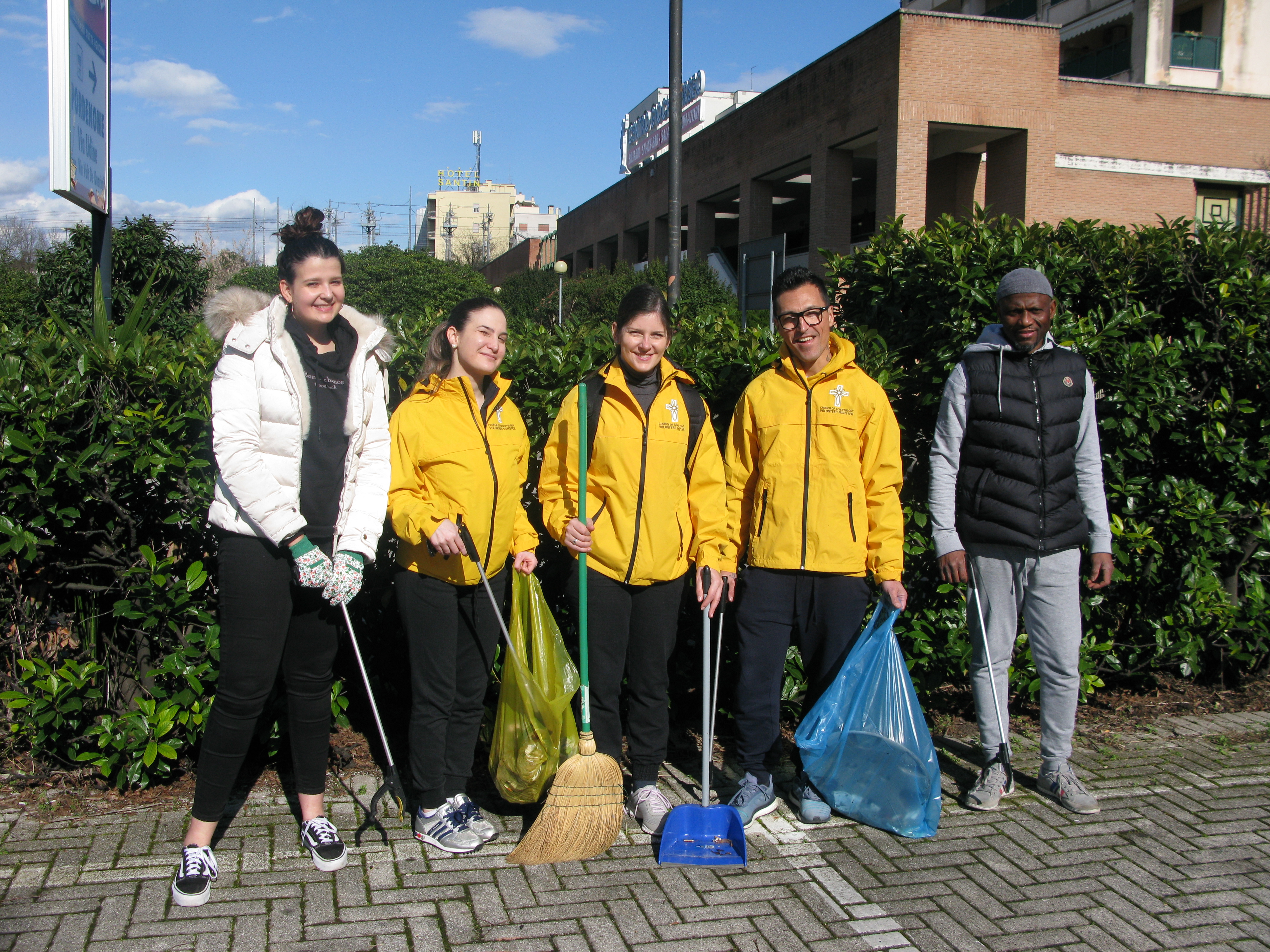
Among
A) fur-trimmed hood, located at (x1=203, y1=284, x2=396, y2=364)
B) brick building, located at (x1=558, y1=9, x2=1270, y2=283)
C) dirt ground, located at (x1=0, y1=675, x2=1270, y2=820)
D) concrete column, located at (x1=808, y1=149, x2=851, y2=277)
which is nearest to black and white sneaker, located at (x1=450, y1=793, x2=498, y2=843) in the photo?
dirt ground, located at (x1=0, y1=675, x2=1270, y2=820)

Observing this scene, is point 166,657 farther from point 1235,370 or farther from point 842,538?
point 1235,370

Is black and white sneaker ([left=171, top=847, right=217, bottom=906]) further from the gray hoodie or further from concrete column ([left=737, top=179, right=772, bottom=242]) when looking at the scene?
concrete column ([left=737, top=179, right=772, bottom=242])

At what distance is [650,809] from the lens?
138 inches

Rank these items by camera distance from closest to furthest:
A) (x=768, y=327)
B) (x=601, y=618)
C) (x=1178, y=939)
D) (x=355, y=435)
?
1. (x=1178, y=939)
2. (x=355, y=435)
3. (x=601, y=618)
4. (x=768, y=327)

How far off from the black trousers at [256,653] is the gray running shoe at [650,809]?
3.96ft

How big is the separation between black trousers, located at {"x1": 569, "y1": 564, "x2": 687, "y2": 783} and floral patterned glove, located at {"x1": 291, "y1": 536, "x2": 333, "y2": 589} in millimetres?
961

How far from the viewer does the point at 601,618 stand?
3486 mm

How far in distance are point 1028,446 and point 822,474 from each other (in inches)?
33.9

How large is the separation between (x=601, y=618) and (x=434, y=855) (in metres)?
0.99

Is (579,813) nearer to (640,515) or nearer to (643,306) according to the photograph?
(640,515)

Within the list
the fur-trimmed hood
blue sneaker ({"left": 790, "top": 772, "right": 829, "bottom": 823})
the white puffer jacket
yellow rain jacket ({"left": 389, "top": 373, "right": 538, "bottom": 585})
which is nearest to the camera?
the white puffer jacket

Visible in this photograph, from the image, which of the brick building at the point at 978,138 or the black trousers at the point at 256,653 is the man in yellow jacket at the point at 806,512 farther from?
the brick building at the point at 978,138

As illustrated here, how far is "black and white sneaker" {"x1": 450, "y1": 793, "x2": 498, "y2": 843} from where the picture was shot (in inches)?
132

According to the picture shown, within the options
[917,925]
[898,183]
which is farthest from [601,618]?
[898,183]
